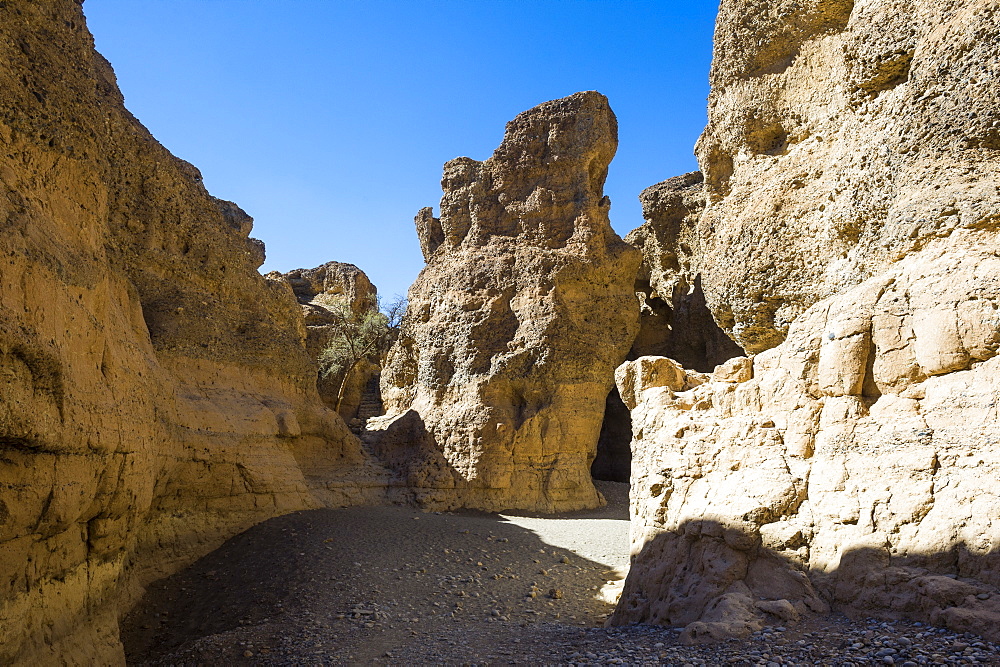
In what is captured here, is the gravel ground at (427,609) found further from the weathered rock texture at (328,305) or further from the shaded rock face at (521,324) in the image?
the weathered rock texture at (328,305)

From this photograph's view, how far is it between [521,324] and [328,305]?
14.7 meters

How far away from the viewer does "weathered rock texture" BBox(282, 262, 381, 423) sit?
942 inches

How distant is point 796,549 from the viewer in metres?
6.16

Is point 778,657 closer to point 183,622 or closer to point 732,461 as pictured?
point 732,461

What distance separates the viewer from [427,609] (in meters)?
9.33

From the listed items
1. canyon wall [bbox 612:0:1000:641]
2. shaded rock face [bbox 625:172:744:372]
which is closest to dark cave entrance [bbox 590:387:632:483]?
shaded rock face [bbox 625:172:744:372]

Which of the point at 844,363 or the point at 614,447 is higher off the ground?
the point at 844,363

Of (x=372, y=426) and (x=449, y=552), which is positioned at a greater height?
(x=372, y=426)

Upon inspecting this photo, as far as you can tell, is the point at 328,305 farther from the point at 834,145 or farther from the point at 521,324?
the point at 834,145

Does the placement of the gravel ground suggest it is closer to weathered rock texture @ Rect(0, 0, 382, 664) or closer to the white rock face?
the white rock face

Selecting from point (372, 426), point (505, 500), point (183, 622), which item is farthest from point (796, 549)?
point (372, 426)

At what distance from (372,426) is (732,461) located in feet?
41.5

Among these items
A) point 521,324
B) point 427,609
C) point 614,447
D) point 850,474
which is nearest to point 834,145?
point 850,474

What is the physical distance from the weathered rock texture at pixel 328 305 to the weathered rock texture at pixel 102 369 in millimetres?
10184
